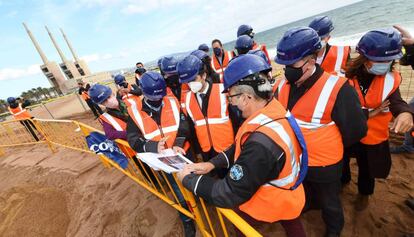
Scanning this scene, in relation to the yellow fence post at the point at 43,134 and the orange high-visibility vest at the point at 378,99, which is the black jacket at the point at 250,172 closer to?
the orange high-visibility vest at the point at 378,99

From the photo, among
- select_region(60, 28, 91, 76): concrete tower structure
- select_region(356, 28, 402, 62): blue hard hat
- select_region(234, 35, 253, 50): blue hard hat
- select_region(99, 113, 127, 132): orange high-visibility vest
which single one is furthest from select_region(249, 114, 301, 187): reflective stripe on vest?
select_region(60, 28, 91, 76): concrete tower structure

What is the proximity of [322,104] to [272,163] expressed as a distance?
874 millimetres

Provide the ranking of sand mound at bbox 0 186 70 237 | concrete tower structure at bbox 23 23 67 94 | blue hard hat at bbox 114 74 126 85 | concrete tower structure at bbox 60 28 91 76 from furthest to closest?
1. concrete tower structure at bbox 60 28 91 76
2. concrete tower structure at bbox 23 23 67 94
3. blue hard hat at bbox 114 74 126 85
4. sand mound at bbox 0 186 70 237

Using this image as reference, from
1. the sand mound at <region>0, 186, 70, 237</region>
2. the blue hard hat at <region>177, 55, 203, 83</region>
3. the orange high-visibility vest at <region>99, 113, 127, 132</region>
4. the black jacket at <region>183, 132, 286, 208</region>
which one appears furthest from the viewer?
the sand mound at <region>0, 186, 70, 237</region>

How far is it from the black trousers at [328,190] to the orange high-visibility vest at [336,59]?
1.78 meters

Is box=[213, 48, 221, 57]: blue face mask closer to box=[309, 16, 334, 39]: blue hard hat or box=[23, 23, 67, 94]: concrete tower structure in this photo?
box=[309, 16, 334, 39]: blue hard hat

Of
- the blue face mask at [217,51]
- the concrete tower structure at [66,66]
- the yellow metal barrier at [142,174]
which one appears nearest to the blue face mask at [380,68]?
the yellow metal barrier at [142,174]

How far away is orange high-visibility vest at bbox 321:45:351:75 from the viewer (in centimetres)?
312

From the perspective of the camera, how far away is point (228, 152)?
2.02m

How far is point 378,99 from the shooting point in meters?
2.14

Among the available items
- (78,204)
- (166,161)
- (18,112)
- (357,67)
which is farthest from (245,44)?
(18,112)

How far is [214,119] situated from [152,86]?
847 millimetres

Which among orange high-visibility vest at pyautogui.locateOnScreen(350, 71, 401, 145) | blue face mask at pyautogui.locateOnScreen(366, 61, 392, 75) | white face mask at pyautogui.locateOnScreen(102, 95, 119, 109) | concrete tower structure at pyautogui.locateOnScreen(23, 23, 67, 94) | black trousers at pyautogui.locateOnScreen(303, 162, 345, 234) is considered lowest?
black trousers at pyautogui.locateOnScreen(303, 162, 345, 234)

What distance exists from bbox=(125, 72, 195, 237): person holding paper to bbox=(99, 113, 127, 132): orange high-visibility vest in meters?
0.50
